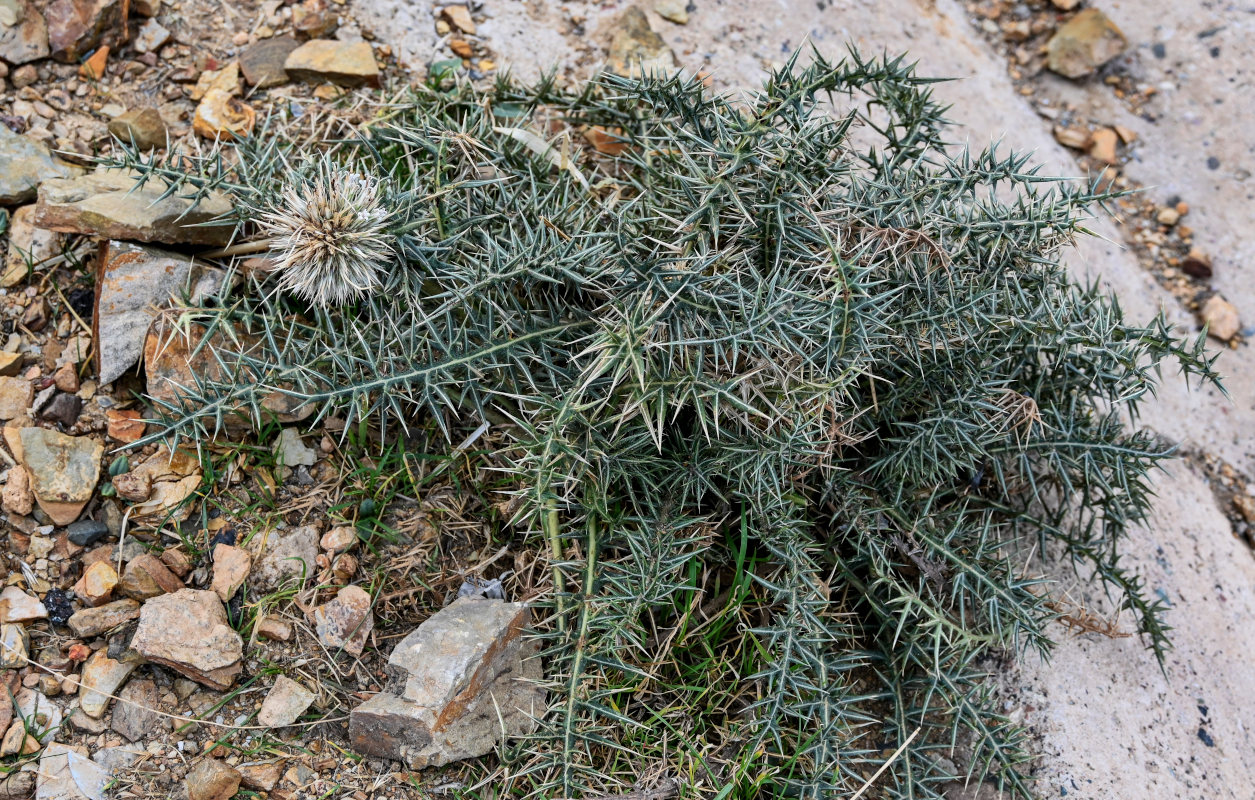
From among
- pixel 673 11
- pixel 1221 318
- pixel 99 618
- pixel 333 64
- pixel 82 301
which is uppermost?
pixel 673 11

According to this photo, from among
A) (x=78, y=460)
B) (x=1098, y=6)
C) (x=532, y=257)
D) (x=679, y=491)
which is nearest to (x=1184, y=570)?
(x=679, y=491)

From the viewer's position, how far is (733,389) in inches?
84.4

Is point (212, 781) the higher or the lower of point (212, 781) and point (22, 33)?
the lower

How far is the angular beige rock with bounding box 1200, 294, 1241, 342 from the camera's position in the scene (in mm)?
3537

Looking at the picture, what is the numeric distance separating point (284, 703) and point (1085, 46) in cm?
415

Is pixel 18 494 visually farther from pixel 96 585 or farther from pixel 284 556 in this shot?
pixel 284 556

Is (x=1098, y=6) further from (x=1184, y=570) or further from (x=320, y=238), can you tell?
(x=320, y=238)

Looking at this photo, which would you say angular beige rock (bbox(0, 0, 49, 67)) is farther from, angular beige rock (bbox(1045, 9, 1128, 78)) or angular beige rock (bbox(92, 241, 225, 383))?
angular beige rock (bbox(1045, 9, 1128, 78))

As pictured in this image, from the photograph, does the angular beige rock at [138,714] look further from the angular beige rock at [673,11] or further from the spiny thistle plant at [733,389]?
the angular beige rock at [673,11]

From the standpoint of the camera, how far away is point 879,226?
7.38 ft

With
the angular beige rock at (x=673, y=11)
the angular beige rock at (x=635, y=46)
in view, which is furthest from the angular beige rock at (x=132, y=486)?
the angular beige rock at (x=673, y=11)

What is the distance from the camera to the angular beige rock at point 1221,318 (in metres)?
3.54

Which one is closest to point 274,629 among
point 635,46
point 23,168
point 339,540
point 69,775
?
point 339,540

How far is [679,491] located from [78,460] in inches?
63.3
